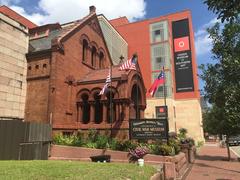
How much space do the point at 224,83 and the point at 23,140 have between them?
16054 millimetres

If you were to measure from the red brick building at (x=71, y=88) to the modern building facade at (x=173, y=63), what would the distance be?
27724 millimetres

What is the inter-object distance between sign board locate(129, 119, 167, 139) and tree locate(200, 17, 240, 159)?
461cm

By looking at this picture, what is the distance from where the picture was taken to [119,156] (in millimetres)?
18219

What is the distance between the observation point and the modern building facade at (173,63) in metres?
55.3

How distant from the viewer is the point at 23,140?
54.0 ft

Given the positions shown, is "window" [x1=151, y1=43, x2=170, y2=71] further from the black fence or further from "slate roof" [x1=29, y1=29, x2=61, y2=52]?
the black fence

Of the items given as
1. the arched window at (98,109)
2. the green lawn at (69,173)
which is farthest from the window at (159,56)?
the green lawn at (69,173)

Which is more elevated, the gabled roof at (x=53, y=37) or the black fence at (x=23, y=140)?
the gabled roof at (x=53, y=37)

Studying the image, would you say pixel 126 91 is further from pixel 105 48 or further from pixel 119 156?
pixel 105 48

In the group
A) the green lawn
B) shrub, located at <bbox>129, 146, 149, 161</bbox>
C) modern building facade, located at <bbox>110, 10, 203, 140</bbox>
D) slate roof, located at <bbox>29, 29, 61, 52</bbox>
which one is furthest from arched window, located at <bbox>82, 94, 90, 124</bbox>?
modern building facade, located at <bbox>110, 10, 203, 140</bbox>

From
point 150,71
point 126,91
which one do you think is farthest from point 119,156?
point 150,71

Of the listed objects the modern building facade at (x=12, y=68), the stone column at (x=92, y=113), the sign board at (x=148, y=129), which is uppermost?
the modern building facade at (x=12, y=68)

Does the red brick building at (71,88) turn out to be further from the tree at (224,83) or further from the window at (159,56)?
the window at (159,56)

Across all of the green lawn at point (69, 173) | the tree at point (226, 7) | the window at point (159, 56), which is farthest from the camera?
the window at point (159, 56)
